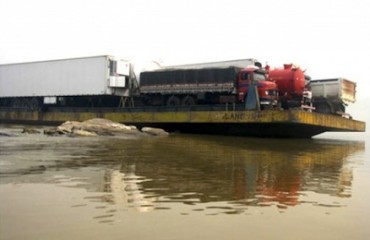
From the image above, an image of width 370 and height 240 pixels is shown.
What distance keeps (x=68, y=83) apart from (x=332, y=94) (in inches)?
656

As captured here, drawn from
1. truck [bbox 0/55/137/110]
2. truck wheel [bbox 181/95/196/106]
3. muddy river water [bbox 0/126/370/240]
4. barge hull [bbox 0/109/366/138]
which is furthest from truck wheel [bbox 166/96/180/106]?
muddy river water [bbox 0/126/370/240]

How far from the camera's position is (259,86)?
2122 centimetres

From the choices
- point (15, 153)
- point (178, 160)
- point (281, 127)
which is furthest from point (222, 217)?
point (281, 127)

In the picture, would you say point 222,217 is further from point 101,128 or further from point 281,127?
point 281,127

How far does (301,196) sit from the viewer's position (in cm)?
543

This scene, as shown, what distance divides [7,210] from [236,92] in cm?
1848

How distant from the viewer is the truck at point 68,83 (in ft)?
84.7

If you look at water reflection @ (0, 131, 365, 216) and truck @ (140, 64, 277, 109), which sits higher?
truck @ (140, 64, 277, 109)

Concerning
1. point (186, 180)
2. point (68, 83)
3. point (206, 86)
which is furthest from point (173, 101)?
point (186, 180)

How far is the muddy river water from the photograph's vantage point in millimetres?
3619

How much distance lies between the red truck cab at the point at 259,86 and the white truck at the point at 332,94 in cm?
527

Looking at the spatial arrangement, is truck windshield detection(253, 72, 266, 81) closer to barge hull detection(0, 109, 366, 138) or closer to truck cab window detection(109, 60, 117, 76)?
barge hull detection(0, 109, 366, 138)

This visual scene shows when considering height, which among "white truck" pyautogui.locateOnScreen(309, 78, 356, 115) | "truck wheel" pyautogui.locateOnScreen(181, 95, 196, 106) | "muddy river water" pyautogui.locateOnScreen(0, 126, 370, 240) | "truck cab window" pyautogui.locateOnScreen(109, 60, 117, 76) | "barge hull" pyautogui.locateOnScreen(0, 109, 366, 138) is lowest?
"muddy river water" pyautogui.locateOnScreen(0, 126, 370, 240)

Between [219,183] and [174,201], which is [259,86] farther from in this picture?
[174,201]
